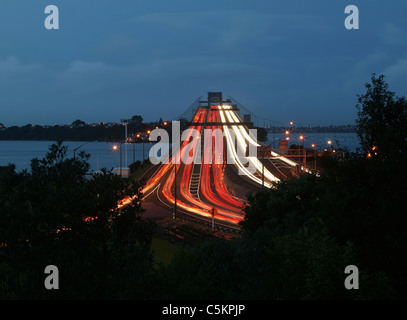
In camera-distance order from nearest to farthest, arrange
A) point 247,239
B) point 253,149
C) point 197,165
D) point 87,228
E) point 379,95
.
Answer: point 87,228, point 379,95, point 247,239, point 197,165, point 253,149

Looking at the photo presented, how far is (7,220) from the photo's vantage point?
39.7 feet

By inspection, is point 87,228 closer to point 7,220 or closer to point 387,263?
point 7,220

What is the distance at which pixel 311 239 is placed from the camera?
578 inches

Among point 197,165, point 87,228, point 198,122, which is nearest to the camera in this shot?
point 87,228

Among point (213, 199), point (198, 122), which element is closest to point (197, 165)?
point (213, 199)

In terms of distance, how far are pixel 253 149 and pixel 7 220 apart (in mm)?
86780

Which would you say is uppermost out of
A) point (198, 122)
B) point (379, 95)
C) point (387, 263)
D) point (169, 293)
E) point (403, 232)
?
point (198, 122)

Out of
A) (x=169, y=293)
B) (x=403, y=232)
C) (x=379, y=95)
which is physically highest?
(x=379, y=95)
